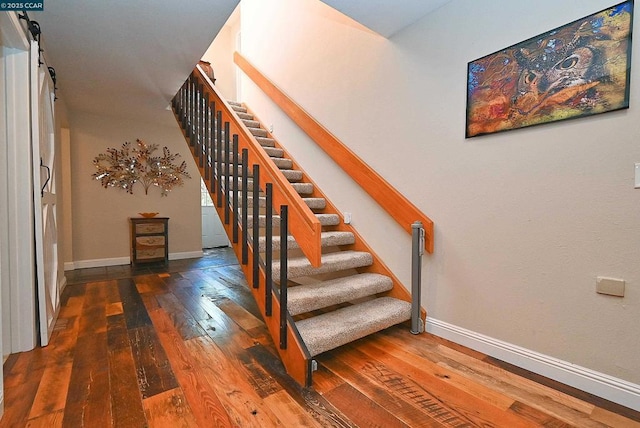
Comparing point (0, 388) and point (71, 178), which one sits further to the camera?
point (71, 178)

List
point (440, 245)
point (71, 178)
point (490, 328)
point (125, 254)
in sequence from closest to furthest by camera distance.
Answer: point (490, 328) → point (440, 245) → point (71, 178) → point (125, 254)

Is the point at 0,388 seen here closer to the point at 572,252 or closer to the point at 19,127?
the point at 19,127

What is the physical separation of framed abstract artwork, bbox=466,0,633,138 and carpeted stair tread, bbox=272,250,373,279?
45.5 inches

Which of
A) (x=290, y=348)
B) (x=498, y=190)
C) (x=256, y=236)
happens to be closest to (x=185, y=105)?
(x=256, y=236)

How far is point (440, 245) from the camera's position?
1.94 metres

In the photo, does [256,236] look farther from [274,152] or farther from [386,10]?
[274,152]

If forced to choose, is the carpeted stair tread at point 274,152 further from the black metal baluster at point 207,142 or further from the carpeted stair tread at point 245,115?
the carpeted stair tread at point 245,115

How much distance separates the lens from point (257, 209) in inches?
69.6

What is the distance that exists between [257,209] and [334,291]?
726 millimetres

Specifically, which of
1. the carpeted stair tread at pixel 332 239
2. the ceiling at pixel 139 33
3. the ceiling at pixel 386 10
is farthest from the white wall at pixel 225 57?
the carpeted stair tread at pixel 332 239

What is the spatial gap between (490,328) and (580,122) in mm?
1166

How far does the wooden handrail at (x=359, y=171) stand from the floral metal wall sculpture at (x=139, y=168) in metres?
2.08

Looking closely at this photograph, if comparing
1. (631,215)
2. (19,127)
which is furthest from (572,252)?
(19,127)

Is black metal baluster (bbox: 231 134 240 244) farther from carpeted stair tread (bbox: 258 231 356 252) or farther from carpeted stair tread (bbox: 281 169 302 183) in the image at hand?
carpeted stair tread (bbox: 281 169 302 183)
